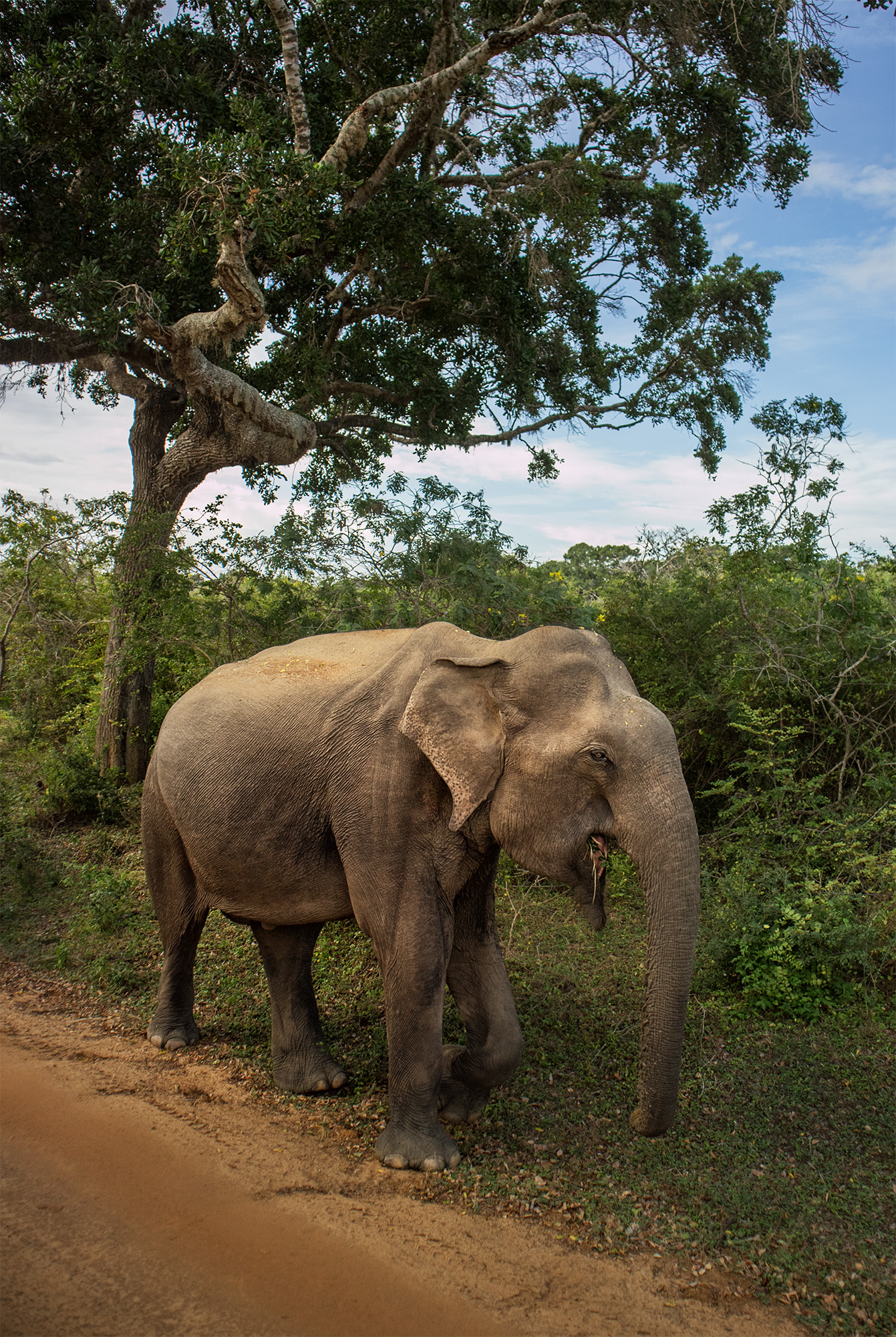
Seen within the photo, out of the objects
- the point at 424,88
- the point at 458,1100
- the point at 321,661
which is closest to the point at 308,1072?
the point at 458,1100

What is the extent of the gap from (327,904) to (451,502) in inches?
242

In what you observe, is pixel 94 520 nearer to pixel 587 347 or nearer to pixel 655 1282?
pixel 587 347

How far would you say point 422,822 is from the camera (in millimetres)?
4512

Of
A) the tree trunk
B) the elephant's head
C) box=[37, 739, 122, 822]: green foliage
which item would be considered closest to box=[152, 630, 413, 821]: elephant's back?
the elephant's head

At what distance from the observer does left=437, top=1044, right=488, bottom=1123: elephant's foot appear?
484 centimetres

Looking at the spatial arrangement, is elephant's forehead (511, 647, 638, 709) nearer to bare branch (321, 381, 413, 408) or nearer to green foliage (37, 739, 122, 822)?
green foliage (37, 739, 122, 822)

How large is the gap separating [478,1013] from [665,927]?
Answer: 4.95 feet

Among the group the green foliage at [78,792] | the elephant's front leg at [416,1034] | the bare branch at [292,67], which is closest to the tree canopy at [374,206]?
the bare branch at [292,67]

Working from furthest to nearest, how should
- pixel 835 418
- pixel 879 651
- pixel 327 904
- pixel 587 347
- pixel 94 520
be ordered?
pixel 587 347
pixel 835 418
pixel 94 520
pixel 879 651
pixel 327 904

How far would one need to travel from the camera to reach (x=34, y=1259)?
3.44m

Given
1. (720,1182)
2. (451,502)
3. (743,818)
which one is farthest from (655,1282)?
(451,502)

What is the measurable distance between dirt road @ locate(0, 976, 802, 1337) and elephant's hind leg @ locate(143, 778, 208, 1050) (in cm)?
99

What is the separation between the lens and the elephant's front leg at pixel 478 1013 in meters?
4.83

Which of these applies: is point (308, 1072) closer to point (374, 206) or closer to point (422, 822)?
point (422, 822)
